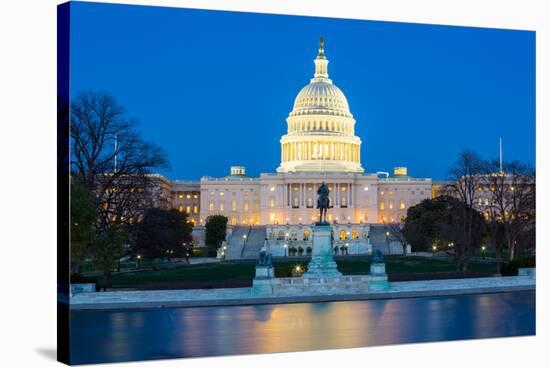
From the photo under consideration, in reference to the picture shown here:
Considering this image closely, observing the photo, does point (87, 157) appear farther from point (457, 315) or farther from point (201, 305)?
point (457, 315)

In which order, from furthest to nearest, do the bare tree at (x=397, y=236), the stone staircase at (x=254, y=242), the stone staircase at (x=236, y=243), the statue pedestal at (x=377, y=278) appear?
the stone staircase at (x=254, y=242), the stone staircase at (x=236, y=243), the bare tree at (x=397, y=236), the statue pedestal at (x=377, y=278)

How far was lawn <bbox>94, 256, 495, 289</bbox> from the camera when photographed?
36.2 meters

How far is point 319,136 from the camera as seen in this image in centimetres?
10538

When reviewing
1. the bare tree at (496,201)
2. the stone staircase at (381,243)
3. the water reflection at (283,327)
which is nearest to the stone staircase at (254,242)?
the stone staircase at (381,243)

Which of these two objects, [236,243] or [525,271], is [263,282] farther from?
[236,243]

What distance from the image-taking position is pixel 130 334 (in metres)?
22.7

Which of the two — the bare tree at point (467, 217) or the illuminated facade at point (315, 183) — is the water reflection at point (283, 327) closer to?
the bare tree at point (467, 217)

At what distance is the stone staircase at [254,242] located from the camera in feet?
233

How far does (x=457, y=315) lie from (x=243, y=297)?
722 cm

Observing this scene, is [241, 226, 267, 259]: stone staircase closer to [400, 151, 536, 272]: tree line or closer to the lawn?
the lawn

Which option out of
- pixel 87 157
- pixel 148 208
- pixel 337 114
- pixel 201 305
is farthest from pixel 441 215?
pixel 337 114

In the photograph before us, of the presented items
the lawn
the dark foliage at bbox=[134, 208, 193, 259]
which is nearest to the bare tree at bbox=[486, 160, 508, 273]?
the lawn

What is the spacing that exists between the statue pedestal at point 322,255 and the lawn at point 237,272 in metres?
3.01

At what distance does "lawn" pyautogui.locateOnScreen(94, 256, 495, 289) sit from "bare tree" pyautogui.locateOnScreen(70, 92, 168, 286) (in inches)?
102
